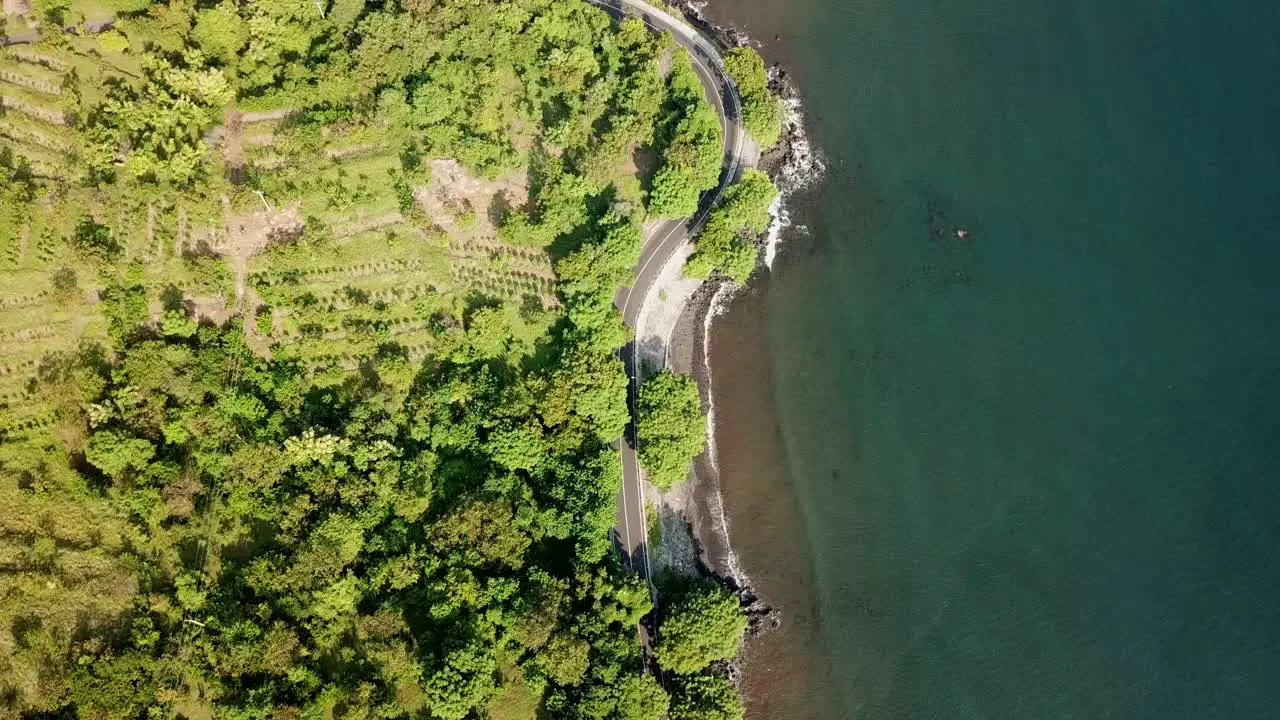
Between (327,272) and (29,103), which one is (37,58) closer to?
(29,103)

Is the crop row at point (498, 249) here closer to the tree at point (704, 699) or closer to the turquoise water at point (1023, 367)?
the turquoise water at point (1023, 367)

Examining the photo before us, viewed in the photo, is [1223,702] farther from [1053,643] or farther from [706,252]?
[706,252]

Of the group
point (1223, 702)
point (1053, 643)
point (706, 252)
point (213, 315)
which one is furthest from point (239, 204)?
point (1223, 702)

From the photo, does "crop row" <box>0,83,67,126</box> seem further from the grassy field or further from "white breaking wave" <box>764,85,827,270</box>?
"white breaking wave" <box>764,85,827,270</box>

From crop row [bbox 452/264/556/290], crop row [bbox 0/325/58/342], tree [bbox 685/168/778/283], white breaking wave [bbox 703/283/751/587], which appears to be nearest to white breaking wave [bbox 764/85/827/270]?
tree [bbox 685/168/778/283]

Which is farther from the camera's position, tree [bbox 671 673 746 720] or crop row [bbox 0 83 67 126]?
crop row [bbox 0 83 67 126]

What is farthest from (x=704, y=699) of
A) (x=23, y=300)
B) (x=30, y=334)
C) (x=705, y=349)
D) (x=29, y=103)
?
(x=29, y=103)
